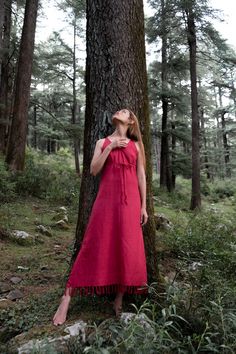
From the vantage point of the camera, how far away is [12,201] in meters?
8.48

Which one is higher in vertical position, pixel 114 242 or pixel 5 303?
pixel 114 242

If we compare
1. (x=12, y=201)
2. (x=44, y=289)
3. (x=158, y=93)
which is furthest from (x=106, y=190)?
(x=158, y=93)

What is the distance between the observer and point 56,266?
513cm

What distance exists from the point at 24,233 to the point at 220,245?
10.8ft

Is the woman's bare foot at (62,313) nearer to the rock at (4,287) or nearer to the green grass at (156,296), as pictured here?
the green grass at (156,296)

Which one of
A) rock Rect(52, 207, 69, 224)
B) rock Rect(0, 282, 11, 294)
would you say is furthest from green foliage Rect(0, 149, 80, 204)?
rock Rect(0, 282, 11, 294)

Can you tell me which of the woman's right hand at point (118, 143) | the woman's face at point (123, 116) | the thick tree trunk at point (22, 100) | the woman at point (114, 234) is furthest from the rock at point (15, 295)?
the thick tree trunk at point (22, 100)

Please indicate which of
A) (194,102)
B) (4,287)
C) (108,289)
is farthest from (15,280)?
(194,102)

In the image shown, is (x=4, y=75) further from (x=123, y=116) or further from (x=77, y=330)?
(x=77, y=330)

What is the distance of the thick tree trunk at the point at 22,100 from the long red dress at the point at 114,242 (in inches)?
287

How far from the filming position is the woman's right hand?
3287 millimetres

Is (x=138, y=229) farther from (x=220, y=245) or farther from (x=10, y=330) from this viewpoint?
(x=220, y=245)

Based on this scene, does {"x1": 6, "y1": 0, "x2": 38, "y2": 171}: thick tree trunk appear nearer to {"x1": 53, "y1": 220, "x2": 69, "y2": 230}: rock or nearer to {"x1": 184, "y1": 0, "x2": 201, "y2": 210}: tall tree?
{"x1": 53, "y1": 220, "x2": 69, "y2": 230}: rock

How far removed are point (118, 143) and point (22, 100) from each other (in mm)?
7761
